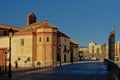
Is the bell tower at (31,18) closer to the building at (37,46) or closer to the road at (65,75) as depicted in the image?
the building at (37,46)

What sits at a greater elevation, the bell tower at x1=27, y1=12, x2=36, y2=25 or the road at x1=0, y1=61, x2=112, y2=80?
the bell tower at x1=27, y1=12, x2=36, y2=25

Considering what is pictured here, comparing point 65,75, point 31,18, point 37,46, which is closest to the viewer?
point 65,75

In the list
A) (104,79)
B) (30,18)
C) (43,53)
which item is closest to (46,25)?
(43,53)

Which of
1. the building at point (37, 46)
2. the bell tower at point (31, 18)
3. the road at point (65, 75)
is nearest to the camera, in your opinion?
the road at point (65, 75)

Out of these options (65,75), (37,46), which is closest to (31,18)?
(37,46)

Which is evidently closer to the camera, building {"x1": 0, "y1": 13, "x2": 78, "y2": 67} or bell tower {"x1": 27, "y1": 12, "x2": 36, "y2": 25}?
building {"x1": 0, "y1": 13, "x2": 78, "y2": 67}

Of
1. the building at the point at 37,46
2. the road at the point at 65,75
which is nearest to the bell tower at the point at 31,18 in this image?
the building at the point at 37,46

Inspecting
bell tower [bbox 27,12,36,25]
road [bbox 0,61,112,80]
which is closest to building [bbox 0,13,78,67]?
bell tower [bbox 27,12,36,25]

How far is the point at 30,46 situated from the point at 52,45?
20.8 feet

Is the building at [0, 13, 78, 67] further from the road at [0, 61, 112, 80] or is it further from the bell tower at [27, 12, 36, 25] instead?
the road at [0, 61, 112, 80]

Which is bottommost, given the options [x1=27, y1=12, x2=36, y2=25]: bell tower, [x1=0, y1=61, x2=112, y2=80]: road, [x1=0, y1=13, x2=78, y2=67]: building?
[x1=0, y1=61, x2=112, y2=80]: road

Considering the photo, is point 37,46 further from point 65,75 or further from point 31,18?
point 65,75

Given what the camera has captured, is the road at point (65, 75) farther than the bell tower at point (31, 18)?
No

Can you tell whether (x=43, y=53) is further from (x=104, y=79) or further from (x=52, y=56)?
(x=104, y=79)
